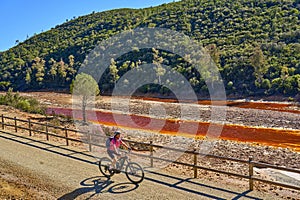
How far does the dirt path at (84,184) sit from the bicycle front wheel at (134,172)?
0.68 ft

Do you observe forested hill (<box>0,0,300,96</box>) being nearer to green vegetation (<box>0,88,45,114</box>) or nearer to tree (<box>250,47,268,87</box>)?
tree (<box>250,47,268,87</box>)

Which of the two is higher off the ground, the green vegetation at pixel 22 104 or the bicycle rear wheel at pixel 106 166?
the green vegetation at pixel 22 104

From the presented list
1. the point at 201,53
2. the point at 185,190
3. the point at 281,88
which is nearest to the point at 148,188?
the point at 185,190

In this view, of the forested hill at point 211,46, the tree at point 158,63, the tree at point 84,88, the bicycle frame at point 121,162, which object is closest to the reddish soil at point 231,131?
the tree at point 84,88

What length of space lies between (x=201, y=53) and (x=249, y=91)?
19.9 metres

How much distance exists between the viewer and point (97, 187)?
965 centimetres

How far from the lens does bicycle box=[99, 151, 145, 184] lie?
32.6 ft

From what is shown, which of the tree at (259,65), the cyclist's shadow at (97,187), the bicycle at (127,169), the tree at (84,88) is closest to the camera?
the cyclist's shadow at (97,187)

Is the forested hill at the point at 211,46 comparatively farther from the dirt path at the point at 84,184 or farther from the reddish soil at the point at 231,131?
the dirt path at the point at 84,184

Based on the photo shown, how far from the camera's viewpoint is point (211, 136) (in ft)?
80.8

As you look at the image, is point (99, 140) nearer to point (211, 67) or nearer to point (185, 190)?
point (185, 190)

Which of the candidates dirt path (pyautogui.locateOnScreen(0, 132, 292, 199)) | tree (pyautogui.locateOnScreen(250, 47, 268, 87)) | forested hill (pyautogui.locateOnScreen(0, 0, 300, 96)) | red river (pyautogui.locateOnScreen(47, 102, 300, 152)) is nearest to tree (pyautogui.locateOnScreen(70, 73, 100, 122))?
red river (pyautogui.locateOnScreen(47, 102, 300, 152))

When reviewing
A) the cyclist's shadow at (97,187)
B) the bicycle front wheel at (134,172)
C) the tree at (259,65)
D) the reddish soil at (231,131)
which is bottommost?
the reddish soil at (231,131)

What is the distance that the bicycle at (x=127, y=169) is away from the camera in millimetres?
9930
